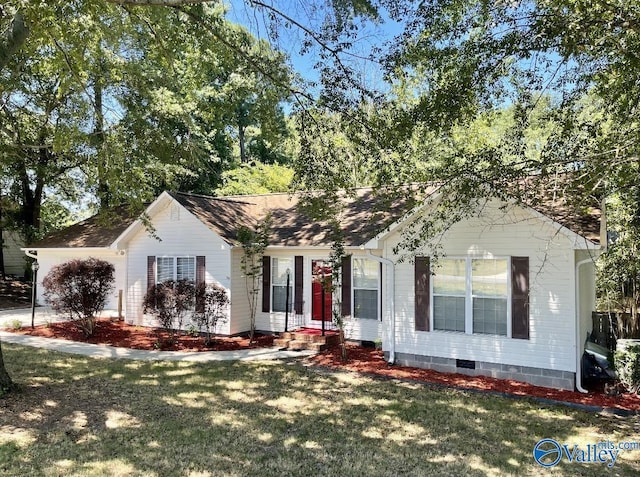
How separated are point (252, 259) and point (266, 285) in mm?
964

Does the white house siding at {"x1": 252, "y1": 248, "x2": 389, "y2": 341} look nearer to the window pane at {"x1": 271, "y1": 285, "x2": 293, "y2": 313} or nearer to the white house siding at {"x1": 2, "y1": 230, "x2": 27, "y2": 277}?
the window pane at {"x1": 271, "y1": 285, "x2": 293, "y2": 313}

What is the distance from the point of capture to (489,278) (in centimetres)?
943

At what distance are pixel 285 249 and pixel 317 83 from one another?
19.2ft

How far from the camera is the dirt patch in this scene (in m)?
21.1

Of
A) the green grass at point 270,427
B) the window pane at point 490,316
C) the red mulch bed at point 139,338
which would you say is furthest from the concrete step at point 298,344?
the window pane at point 490,316

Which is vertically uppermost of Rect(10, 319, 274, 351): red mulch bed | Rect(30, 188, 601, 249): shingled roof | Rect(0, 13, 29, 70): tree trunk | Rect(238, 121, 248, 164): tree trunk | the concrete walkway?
Rect(238, 121, 248, 164): tree trunk

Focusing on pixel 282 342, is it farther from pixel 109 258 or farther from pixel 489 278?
pixel 109 258

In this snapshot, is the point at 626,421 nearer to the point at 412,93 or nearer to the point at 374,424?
the point at 374,424

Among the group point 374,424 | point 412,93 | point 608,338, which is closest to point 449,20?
point 374,424

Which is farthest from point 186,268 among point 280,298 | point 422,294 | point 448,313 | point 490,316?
point 490,316

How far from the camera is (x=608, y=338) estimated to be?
11.6m

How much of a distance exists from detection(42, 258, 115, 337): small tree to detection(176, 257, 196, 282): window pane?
80.6 inches

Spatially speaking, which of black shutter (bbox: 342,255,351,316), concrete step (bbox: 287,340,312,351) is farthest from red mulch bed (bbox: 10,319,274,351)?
black shutter (bbox: 342,255,351,316)

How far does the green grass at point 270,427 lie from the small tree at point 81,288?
154 inches
